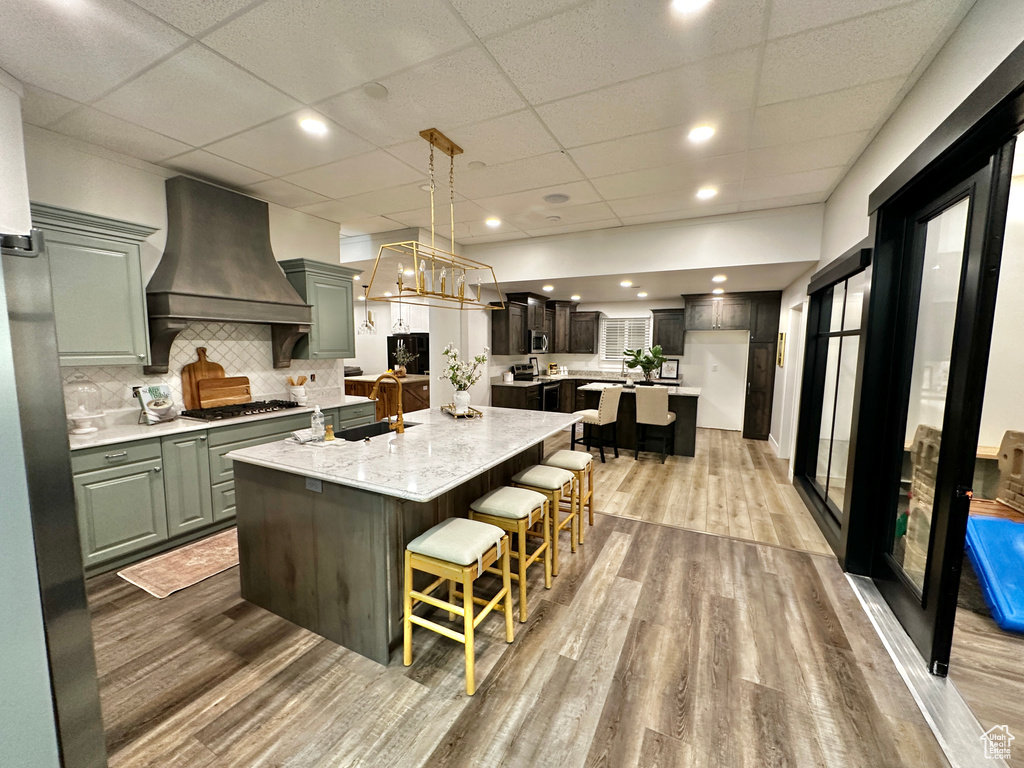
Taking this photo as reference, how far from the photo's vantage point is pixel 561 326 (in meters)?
8.01

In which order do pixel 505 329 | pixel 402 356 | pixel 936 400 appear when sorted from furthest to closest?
pixel 402 356, pixel 505 329, pixel 936 400

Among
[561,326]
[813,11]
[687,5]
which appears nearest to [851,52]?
[813,11]

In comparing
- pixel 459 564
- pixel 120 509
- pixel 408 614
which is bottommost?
pixel 408 614

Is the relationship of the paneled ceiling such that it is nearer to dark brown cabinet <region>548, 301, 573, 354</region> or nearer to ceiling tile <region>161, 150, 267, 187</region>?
ceiling tile <region>161, 150, 267, 187</region>

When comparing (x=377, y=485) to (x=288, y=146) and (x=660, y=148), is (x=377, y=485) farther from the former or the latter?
(x=660, y=148)

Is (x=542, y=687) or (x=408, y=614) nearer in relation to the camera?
(x=542, y=687)

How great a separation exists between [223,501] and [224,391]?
0.99 m

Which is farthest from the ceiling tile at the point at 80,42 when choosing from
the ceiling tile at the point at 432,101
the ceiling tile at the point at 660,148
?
the ceiling tile at the point at 660,148

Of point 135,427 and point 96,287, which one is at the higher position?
point 96,287

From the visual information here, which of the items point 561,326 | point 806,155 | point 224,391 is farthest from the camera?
point 561,326

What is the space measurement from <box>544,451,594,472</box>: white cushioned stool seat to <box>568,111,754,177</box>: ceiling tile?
219 cm

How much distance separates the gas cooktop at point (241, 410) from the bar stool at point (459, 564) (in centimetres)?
225

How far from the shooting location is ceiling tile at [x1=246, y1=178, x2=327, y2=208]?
11.3 ft

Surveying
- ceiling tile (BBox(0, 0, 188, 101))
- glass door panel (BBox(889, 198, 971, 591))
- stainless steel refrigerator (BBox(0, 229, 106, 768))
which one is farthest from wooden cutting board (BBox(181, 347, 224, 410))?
glass door panel (BBox(889, 198, 971, 591))
